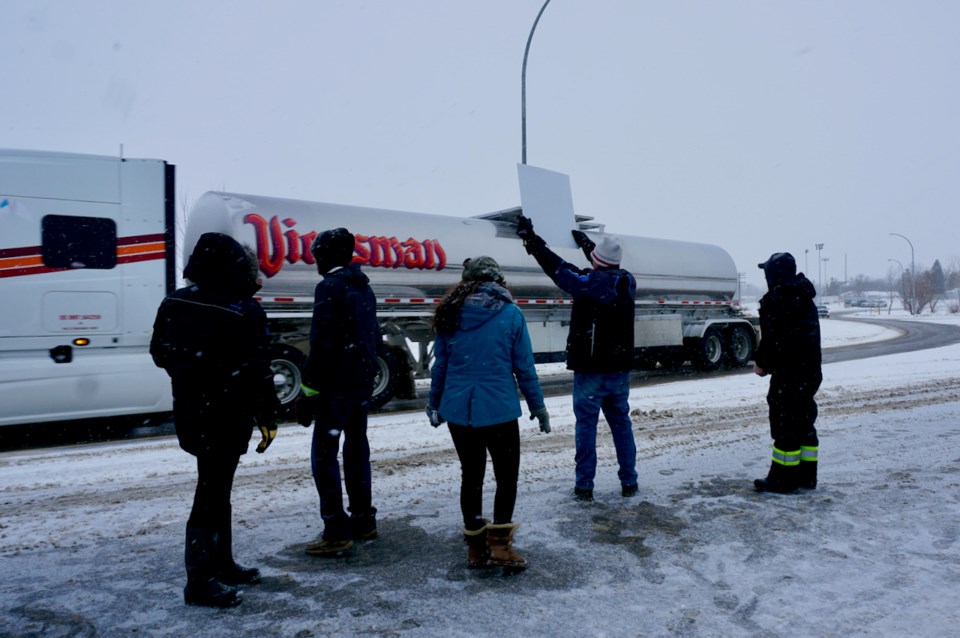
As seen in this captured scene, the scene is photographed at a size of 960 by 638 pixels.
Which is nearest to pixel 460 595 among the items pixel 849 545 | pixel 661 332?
pixel 849 545

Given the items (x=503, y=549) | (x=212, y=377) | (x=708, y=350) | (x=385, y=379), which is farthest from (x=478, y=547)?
(x=708, y=350)

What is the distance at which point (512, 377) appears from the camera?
363cm

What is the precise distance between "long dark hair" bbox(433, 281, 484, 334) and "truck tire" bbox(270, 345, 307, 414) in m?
5.59

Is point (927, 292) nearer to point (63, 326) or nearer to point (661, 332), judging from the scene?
point (661, 332)

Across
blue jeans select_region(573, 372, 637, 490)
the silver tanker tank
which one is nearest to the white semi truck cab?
the silver tanker tank

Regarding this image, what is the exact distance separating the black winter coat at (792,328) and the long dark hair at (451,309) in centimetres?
250

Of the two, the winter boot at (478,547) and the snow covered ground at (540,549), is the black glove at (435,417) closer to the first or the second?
the winter boot at (478,547)

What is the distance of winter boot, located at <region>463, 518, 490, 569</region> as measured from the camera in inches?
139

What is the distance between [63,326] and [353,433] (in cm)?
501

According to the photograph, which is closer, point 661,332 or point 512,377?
point 512,377

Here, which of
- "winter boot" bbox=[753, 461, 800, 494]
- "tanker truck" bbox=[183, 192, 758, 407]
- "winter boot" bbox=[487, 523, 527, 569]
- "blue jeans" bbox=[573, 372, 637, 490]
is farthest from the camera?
"tanker truck" bbox=[183, 192, 758, 407]

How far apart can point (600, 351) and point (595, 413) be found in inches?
18.3

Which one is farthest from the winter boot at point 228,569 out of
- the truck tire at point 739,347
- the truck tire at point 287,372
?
the truck tire at point 739,347

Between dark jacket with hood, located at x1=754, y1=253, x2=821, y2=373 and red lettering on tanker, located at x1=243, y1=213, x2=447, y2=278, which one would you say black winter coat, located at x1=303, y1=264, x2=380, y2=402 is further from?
red lettering on tanker, located at x1=243, y1=213, x2=447, y2=278
